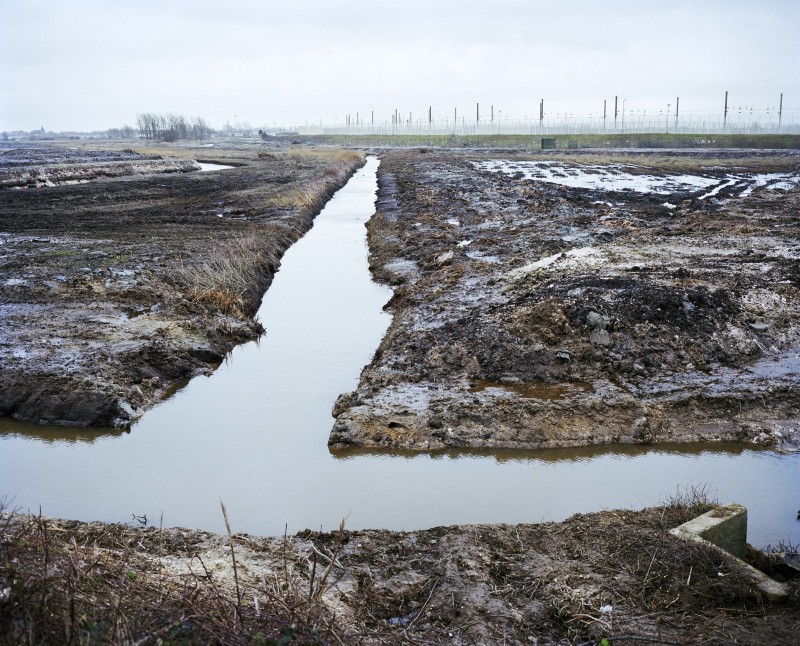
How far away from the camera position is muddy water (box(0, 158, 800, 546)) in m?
7.06

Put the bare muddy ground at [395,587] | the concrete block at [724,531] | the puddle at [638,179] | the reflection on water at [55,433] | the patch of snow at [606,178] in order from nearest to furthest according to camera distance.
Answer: the bare muddy ground at [395,587]
the concrete block at [724,531]
the reflection on water at [55,433]
the puddle at [638,179]
the patch of snow at [606,178]

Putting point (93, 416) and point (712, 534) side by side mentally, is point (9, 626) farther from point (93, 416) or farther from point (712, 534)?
point (93, 416)

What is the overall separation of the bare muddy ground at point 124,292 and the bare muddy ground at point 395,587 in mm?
3750

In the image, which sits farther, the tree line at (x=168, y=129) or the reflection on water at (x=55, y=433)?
the tree line at (x=168, y=129)

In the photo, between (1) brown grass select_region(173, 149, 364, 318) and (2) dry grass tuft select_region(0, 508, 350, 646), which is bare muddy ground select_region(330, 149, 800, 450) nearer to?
(1) brown grass select_region(173, 149, 364, 318)

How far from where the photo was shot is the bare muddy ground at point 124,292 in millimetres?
9789

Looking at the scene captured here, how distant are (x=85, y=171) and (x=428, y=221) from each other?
30946 mm

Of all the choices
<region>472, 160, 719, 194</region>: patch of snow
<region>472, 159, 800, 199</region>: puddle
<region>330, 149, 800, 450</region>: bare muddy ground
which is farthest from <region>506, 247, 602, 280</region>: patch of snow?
<region>472, 160, 719, 194</region>: patch of snow

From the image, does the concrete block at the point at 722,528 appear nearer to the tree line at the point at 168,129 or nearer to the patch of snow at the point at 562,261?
the patch of snow at the point at 562,261

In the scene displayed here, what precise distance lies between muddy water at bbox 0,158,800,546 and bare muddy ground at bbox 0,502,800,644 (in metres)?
0.76

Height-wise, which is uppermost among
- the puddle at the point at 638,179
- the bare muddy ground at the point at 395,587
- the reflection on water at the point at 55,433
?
the puddle at the point at 638,179

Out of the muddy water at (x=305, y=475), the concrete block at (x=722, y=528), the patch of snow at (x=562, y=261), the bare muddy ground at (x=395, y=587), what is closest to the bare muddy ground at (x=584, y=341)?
the patch of snow at (x=562, y=261)

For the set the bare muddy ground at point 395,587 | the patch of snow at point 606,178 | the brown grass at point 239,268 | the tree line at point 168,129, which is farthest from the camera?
the tree line at point 168,129

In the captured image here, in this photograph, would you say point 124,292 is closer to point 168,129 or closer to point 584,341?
point 584,341
